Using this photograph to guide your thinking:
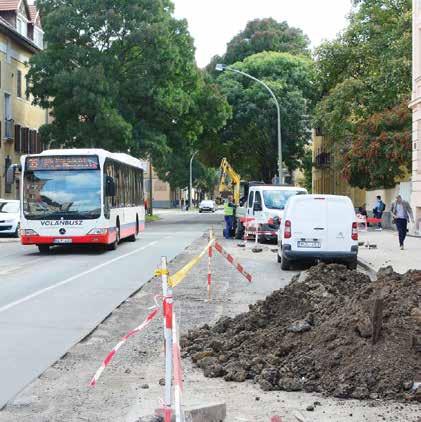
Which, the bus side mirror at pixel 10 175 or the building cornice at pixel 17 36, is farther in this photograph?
the building cornice at pixel 17 36

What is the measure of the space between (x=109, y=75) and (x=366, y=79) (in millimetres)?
13854

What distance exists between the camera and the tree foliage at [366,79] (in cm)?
4062

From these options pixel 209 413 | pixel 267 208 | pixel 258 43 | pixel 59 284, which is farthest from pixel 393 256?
pixel 258 43

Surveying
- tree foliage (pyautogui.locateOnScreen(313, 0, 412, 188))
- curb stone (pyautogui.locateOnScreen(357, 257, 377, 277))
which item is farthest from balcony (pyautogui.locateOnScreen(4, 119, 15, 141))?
curb stone (pyautogui.locateOnScreen(357, 257, 377, 277))

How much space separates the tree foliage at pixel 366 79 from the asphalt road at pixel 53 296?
17950 millimetres

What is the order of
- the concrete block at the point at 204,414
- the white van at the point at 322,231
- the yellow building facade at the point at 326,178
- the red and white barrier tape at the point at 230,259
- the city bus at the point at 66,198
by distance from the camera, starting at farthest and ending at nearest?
the yellow building facade at the point at 326,178 → the city bus at the point at 66,198 → the white van at the point at 322,231 → the red and white barrier tape at the point at 230,259 → the concrete block at the point at 204,414

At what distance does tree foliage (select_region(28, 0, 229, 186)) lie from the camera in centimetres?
4500

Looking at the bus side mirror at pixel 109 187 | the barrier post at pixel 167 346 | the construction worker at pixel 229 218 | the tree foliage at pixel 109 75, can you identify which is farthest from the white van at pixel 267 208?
the barrier post at pixel 167 346

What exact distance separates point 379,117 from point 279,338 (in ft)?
108

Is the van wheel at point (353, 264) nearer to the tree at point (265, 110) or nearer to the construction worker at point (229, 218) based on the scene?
the construction worker at point (229, 218)

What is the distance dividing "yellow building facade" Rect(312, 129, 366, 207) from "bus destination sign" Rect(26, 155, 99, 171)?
3353cm

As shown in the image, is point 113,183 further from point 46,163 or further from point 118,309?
point 118,309

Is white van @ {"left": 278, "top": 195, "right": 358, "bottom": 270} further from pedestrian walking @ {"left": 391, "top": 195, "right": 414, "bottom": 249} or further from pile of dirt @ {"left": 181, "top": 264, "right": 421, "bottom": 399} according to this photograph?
pile of dirt @ {"left": 181, "top": 264, "right": 421, "bottom": 399}

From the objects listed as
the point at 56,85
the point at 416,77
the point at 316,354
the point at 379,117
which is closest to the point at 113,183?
the point at 416,77
